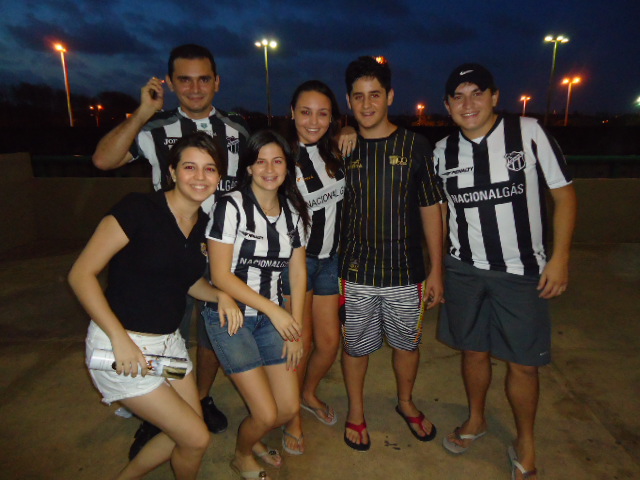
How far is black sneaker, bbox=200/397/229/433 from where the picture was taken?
2.79 metres

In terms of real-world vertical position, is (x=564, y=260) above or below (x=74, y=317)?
above

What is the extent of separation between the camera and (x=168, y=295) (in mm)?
1980

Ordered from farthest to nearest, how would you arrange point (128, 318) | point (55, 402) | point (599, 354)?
point (599, 354) → point (55, 402) → point (128, 318)

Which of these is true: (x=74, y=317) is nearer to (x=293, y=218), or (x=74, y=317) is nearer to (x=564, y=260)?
(x=293, y=218)

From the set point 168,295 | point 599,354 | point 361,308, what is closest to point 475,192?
point 361,308

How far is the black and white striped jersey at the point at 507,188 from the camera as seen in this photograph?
7.48ft

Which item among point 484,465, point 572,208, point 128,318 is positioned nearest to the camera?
point 128,318

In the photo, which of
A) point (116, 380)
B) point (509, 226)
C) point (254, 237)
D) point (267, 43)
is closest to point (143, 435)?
point (116, 380)

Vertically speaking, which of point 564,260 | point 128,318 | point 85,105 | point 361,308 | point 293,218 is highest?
point 85,105

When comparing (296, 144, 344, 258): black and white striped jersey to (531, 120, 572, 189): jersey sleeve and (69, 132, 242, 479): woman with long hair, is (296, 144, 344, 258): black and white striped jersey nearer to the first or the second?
(69, 132, 242, 479): woman with long hair

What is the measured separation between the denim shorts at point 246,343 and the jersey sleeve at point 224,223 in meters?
0.42

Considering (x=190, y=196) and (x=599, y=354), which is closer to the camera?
(x=190, y=196)

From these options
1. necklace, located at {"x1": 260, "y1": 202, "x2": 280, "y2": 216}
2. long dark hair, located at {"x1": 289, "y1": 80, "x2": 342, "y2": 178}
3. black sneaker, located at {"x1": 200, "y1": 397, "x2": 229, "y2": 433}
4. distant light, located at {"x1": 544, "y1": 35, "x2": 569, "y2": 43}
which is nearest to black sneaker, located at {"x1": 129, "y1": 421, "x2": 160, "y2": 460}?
black sneaker, located at {"x1": 200, "y1": 397, "x2": 229, "y2": 433}

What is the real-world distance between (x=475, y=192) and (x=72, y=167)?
8.68m
